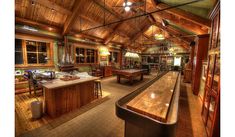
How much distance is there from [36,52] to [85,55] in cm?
304

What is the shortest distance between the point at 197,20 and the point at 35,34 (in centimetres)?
723

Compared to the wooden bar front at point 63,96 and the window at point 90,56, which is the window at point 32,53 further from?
the wooden bar front at point 63,96

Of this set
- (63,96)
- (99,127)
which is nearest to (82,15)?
(63,96)

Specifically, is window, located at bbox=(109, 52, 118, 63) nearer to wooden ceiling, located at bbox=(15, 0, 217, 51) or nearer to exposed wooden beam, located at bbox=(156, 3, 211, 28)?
wooden ceiling, located at bbox=(15, 0, 217, 51)

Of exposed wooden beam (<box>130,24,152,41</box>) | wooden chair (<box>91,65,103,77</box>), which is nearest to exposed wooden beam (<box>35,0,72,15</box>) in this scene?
wooden chair (<box>91,65,103,77</box>)

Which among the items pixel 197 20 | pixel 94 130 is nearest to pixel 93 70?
pixel 94 130

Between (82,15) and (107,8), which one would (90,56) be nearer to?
(82,15)

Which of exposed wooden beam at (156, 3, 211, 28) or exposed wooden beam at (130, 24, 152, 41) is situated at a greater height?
exposed wooden beam at (130, 24, 152, 41)

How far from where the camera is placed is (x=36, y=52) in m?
5.12

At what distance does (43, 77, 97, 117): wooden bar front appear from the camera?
2.50 meters

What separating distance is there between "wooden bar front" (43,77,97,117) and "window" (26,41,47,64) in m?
3.39
